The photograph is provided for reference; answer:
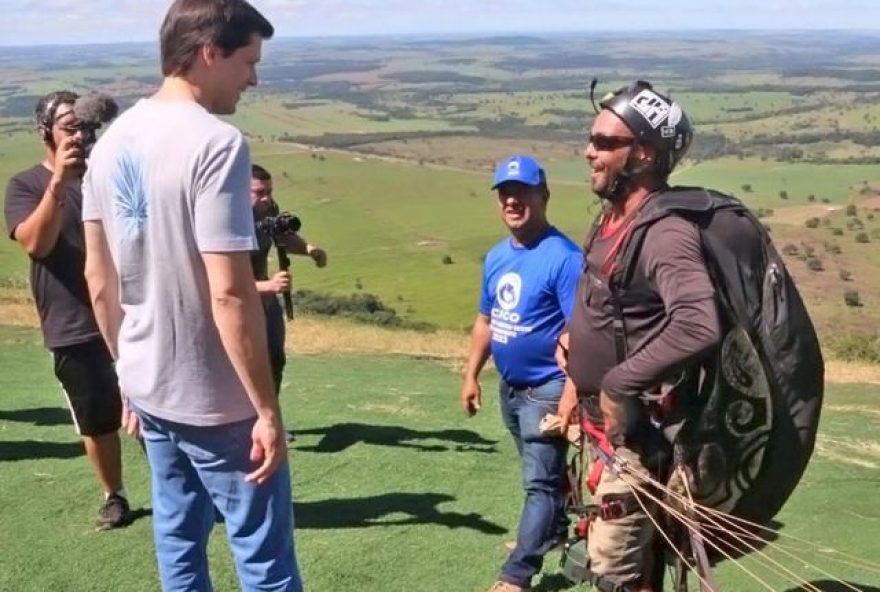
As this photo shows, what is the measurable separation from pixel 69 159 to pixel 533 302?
2.26m

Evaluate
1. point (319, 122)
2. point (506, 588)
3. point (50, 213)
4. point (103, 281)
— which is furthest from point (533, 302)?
point (319, 122)

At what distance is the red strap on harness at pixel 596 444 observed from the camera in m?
3.53

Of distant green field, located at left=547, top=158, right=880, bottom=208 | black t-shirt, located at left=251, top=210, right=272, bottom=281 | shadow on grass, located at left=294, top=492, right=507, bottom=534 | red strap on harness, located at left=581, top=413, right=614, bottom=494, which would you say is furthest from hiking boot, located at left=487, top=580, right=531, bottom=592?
distant green field, located at left=547, top=158, right=880, bottom=208

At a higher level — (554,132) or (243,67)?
(243,67)

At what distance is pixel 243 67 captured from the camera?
2900 mm

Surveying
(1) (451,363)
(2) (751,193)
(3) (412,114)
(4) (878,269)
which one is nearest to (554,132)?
(3) (412,114)

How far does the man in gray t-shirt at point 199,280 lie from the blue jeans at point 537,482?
62.1 inches

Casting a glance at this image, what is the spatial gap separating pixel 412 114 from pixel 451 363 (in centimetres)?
15548

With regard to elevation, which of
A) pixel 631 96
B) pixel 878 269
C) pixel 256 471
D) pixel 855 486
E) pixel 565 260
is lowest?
pixel 878 269

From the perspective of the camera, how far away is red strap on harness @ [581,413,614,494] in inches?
139

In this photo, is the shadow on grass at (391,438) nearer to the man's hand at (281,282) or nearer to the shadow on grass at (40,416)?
the shadow on grass at (40,416)

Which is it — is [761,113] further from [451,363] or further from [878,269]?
[451,363]

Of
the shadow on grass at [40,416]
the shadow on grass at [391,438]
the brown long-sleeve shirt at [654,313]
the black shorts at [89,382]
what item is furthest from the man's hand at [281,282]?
the shadow on grass at [40,416]

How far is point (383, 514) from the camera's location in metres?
5.95
